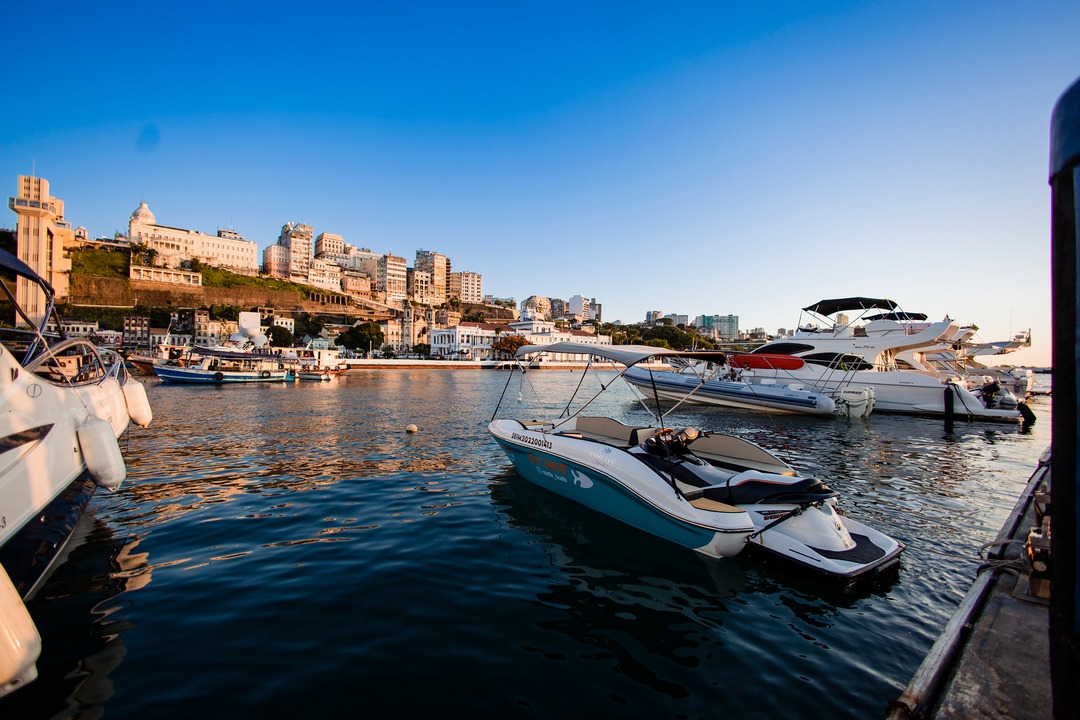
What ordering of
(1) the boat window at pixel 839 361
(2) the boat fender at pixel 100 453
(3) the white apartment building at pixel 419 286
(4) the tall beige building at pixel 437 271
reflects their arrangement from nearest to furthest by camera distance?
(2) the boat fender at pixel 100 453
(1) the boat window at pixel 839 361
(3) the white apartment building at pixel 419 286
(4) the tall beige building at pixel 437 271

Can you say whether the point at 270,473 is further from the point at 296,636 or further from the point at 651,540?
the point at 651,540

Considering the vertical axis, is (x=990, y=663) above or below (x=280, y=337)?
below

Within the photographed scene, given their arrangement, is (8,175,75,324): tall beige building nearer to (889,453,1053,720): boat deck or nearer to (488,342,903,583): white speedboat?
(488,342,903,583): white speedboat

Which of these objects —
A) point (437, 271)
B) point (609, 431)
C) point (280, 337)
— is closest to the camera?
point (609, 431)

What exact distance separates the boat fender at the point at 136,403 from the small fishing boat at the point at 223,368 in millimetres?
39673

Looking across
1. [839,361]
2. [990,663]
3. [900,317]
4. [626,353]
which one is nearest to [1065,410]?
[990,663]

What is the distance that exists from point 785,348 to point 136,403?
116 ft

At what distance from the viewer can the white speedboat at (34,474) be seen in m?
3.34

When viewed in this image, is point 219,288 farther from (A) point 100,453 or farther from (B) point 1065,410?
(B) point 1065,410

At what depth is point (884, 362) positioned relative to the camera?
31547 millimetres

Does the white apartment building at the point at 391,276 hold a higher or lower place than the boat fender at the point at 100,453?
higher

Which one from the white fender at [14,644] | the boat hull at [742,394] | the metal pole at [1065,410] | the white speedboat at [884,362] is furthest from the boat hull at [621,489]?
the white speedboat at [884,362]

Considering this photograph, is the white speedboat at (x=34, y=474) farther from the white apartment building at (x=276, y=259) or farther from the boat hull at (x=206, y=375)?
the white apartment building at (x=276, y=259)

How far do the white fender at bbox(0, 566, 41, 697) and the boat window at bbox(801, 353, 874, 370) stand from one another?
33.9 meters
